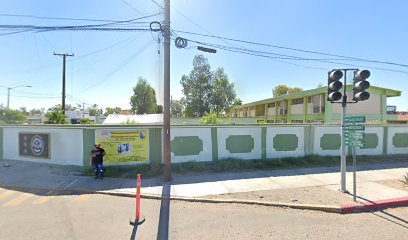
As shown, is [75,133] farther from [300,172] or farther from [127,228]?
[300,172]

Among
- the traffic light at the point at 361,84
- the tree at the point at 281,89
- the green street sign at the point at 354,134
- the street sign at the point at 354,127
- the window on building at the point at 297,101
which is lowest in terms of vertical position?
the green street sign at the point at 354,134

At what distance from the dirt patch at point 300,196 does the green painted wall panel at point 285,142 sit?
4.28m

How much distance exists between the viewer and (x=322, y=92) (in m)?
22.4

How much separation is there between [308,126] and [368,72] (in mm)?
5937

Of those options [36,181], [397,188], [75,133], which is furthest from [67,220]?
[397,188]

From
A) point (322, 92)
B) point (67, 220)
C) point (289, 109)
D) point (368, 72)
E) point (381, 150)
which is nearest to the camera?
point (67, 220)

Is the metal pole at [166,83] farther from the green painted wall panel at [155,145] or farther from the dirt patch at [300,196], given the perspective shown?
the dirt patch at [300,196]

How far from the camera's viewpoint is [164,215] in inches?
219

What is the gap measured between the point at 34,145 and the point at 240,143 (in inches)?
361

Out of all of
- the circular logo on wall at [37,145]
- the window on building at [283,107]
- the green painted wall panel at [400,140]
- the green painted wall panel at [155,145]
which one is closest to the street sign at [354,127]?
the green painted wall panel at [155,145]

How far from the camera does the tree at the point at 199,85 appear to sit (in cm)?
3894

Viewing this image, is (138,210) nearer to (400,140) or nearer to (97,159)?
(97,159)

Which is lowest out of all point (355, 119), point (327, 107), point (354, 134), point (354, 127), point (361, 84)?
point (354, 134)

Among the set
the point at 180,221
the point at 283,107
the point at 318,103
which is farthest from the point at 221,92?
the point at 180,221
